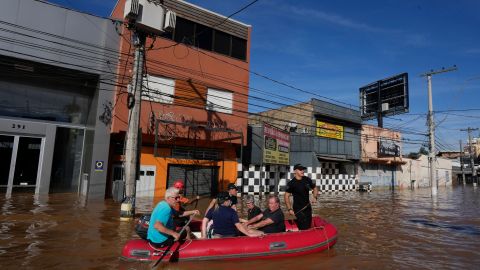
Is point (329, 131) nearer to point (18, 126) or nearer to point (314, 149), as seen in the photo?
Result: point (314, 149)

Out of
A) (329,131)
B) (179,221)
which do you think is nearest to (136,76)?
(179,221)

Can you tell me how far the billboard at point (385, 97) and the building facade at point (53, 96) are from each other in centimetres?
2532

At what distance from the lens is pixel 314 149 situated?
2247 cm

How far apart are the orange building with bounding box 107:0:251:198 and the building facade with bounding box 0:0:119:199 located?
939mm

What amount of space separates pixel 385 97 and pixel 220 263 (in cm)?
3051

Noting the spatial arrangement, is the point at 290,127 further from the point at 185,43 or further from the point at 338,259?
the point at 338,259

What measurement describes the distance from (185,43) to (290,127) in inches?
368

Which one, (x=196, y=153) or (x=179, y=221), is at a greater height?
(x=196, y=153)

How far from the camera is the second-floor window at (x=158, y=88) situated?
1431 cm

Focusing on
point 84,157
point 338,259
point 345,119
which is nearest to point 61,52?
point 84,157

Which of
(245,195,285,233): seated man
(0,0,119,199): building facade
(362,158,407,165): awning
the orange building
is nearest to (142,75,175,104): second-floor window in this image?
the orange building

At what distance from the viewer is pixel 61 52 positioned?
42.2 ft

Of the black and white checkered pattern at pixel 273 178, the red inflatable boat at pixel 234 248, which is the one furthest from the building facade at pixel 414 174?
the red inflatable boat at pixel 234 248

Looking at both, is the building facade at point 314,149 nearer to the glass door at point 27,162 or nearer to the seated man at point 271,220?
the glass door at point 27,162
